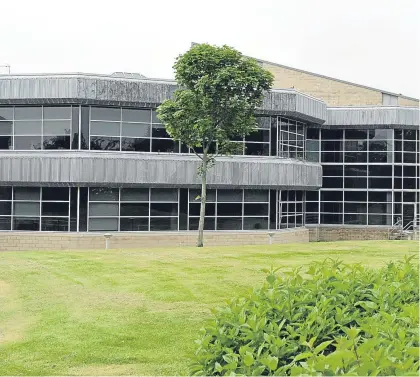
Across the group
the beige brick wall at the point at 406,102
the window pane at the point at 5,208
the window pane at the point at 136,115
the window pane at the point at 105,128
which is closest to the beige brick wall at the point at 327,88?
the beige brick wall at the point at 406,102

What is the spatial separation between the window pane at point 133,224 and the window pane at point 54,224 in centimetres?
256

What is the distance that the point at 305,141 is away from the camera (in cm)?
3909

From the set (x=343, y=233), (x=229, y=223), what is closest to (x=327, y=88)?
(x=343, y=233)

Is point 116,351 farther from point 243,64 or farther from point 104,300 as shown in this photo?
point 243,64

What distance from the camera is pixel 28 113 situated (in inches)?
1287

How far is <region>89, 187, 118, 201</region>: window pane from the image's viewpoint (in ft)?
105

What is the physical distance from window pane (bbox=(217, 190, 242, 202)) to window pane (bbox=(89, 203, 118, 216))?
17.0 ft

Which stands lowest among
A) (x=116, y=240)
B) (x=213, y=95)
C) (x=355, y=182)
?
(x=116, y=240)

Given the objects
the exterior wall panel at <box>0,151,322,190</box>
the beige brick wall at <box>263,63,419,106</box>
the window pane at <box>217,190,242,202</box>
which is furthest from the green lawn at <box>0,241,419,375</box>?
the beige brick wall at <box>263,63,419,106</box>

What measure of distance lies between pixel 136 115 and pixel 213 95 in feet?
19.5

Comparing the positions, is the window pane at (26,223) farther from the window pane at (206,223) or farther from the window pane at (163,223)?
the window pane at (206,223)

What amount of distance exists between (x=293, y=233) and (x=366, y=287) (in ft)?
100

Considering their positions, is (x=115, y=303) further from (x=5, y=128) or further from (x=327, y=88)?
(x=327, y=88)

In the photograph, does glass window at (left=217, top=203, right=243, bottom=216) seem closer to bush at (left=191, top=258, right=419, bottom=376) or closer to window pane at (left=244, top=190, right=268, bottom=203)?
window pane at (left=244, top=190, right=268, bottom=203)
